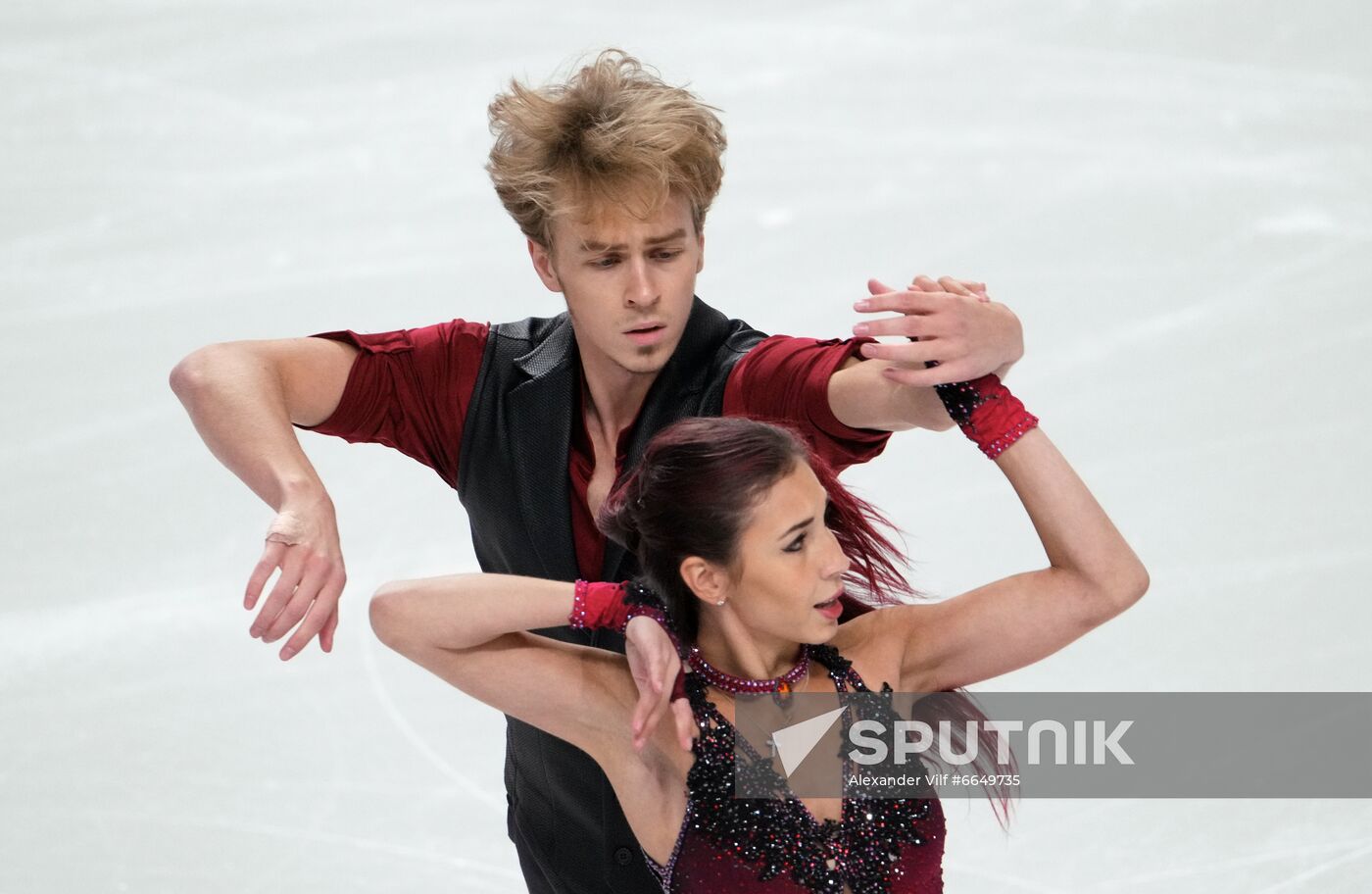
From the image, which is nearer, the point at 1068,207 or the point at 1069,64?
the point at 1068,207

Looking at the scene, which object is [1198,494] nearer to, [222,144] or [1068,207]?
[1068,207]

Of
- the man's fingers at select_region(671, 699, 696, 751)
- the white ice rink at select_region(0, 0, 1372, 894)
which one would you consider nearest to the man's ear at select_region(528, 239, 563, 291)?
the man's fingers at select_region(671, 699, 696, 751)

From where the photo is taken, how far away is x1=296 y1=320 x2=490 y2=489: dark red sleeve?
2947 millimetres

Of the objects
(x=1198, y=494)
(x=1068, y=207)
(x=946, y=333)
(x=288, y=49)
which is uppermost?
(x=288, y=49)

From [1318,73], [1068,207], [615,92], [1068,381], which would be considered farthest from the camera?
[1318,73]

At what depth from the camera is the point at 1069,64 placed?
23.1 feet

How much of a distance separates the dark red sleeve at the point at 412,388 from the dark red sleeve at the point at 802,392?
48cm

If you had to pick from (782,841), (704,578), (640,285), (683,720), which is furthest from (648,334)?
(782,841)

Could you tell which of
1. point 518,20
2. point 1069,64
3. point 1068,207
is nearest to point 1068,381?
point 1068,207

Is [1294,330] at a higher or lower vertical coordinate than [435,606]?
higher

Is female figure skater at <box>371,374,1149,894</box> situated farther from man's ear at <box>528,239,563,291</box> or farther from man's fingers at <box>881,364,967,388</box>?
man's ear at <box>528,239,563,291</box>

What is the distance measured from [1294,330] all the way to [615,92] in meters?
3.55

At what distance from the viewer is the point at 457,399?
9.82 ft

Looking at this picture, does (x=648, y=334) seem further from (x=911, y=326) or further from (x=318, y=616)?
(x=318, y=616)
